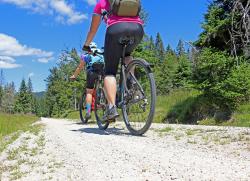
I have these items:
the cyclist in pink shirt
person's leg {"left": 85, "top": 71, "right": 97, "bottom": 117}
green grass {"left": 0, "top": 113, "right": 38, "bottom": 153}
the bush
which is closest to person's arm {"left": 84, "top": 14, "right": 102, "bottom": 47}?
the cyclist in pink shirt

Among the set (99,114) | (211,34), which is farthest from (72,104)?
(99,114)

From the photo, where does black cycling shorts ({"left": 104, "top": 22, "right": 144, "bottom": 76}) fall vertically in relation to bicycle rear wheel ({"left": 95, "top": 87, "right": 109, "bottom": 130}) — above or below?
above

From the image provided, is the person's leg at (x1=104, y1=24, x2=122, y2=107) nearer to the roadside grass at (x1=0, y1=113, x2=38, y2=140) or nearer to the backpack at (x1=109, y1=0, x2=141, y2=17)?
the backpack at (x1=109, y1=0, x2=141, y2=17)

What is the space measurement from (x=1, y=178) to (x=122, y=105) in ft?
7.71

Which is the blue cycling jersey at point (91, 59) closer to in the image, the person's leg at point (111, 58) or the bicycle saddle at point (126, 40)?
the person's leg at point (111, 58)

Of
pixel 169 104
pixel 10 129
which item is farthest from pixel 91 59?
pixel 169 104

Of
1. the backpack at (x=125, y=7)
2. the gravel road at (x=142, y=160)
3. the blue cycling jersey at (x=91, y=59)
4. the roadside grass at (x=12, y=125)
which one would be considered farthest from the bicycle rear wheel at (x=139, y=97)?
the roadside grass at (x=12, y=125)

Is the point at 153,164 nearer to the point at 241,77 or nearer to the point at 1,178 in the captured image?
the point at 1,178

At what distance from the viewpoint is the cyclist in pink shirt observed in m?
5.42

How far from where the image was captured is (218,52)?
13391mm

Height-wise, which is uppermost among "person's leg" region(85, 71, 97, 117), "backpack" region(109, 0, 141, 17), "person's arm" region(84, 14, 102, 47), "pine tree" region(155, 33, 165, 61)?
"pine tree" region(155, 33, 165, 61)

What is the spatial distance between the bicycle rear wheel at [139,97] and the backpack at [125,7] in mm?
732

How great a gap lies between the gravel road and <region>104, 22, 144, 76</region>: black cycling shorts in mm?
1190

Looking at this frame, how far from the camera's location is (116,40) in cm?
548
